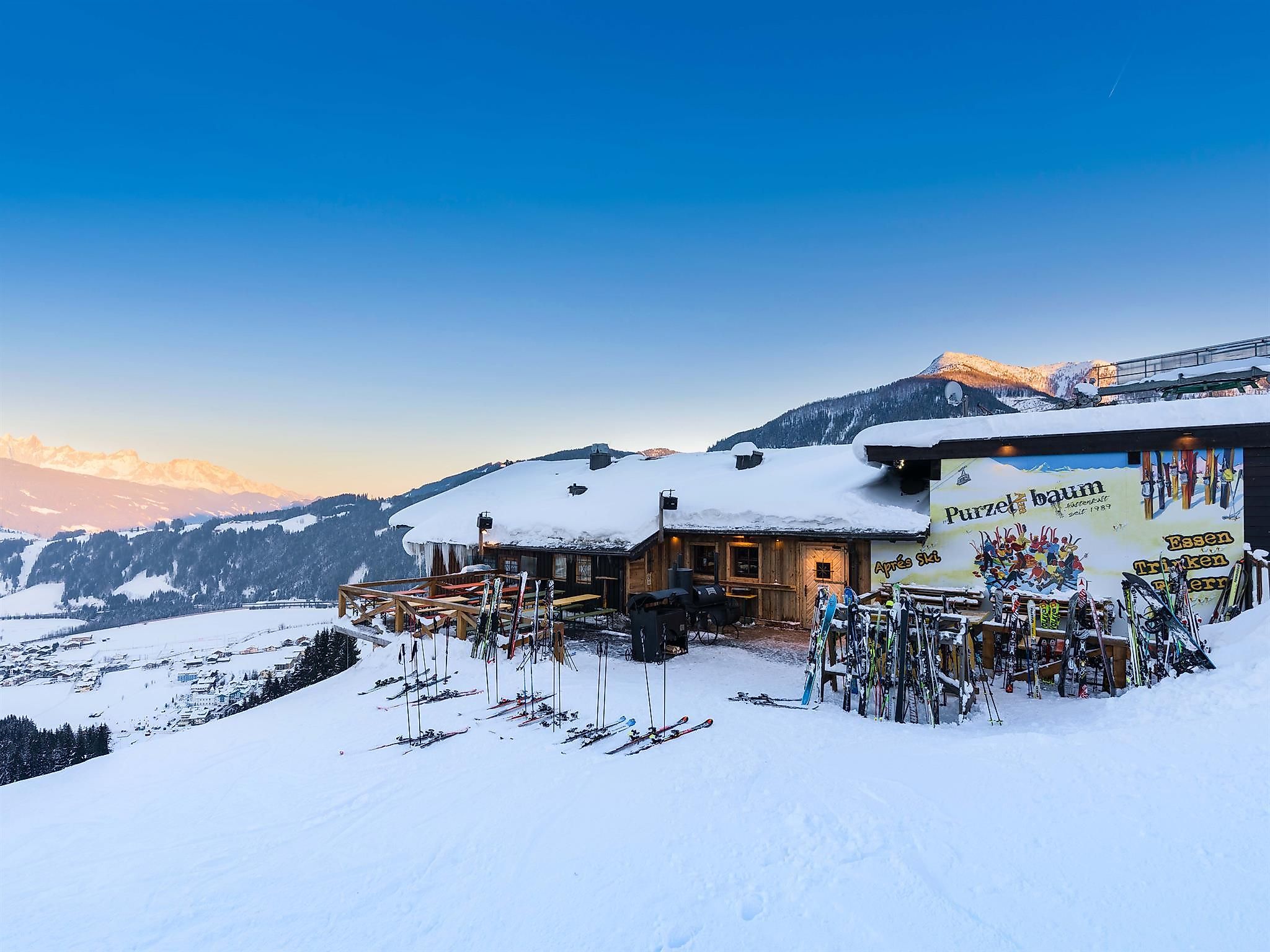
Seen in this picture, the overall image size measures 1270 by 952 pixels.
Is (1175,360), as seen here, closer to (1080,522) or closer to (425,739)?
(1080,522)

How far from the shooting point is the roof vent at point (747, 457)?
18.7 metres

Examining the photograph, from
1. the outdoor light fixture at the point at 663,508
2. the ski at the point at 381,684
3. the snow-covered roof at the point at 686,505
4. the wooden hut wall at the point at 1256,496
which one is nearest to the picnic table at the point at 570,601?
the snow-covered roof at the point at 686,505

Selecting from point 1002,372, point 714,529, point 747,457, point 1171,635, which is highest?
point 1002,372

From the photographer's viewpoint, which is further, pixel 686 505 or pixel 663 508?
pixel 686 505

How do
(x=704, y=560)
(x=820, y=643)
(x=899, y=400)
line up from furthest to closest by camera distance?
1. (x=899, y=400)
2. (x=704, y=560)
3. (x=820, y=643)

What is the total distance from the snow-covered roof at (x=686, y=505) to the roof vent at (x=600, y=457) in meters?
0.34

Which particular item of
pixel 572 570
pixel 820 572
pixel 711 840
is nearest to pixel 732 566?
pixel 820 572

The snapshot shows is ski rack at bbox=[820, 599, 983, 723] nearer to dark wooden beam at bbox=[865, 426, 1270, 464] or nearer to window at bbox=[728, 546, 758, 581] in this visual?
dark wooden beam at bbox=[865, 426, 1270, 464]

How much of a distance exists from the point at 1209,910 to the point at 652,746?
15.4ft

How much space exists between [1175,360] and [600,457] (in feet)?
59.2

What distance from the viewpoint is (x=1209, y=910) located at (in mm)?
2945

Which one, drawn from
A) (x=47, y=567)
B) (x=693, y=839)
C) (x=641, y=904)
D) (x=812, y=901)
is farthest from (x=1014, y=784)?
(x=47, y=567)

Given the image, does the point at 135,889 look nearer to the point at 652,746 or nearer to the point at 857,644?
the point at 652,746

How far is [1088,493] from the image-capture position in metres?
11.3
